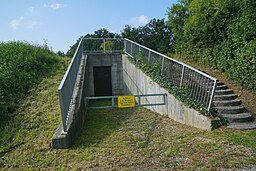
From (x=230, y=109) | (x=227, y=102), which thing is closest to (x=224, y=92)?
(x=227, y=102)

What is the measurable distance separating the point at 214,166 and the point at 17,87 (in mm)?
5680

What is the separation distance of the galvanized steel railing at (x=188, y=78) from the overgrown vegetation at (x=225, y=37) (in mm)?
1684

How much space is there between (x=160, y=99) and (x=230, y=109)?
210 cm

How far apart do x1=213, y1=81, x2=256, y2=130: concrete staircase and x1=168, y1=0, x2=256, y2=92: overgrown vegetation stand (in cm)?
74

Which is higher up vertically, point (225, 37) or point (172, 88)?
point (225, 37)

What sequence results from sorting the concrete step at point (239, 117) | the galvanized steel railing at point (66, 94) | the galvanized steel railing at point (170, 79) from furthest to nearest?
the concrete step at point (239, 117)
the galvanized steel railing at point (170, 79)
the galvanized steel railing at point (66, 94)

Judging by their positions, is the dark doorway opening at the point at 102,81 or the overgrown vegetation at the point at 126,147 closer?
the overgrown vegetation at the point at 126,147

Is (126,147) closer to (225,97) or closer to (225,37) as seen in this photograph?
(225,97)

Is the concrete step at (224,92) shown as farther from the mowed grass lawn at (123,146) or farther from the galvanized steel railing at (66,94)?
the galvanized steel railing at (66,94)

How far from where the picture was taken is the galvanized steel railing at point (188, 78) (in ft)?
17.4

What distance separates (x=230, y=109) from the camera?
5.63m

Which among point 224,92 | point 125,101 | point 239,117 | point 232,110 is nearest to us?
point 239,117

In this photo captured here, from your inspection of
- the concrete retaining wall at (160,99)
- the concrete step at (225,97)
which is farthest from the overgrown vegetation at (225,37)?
the concrete retaining wall at (160,99)

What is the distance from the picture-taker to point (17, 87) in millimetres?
6656
